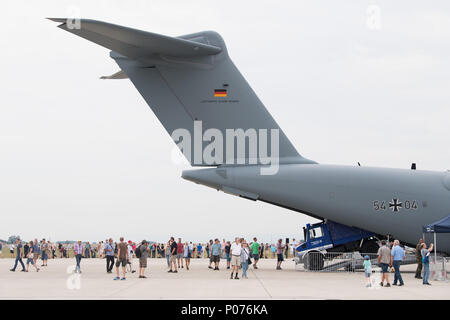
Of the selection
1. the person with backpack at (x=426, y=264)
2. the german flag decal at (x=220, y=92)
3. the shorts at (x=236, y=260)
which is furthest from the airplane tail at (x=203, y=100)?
the person with backpack at (x=426, y=264)

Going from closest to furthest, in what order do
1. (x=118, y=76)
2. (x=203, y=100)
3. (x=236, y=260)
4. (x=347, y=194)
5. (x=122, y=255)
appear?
(x=122, y=255)
(x=236, y=260)
(x=203, y=100)
(x=347, y=194)
(x=118, y=76)

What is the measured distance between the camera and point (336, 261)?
792 inches

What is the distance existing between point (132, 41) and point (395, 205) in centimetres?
958

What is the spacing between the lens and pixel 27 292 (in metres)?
12.3

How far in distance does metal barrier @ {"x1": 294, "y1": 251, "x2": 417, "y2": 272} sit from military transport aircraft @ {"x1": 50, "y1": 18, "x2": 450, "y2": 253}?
104 centimetres

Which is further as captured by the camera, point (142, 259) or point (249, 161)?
point (249, 161)

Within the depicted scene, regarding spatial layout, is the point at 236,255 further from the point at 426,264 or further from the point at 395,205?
the point at 395,205

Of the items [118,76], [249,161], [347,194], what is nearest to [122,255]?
[249,161]

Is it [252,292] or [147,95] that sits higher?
[147,95]

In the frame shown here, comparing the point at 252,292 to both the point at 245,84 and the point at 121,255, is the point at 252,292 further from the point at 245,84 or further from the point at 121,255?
the point at 245,84

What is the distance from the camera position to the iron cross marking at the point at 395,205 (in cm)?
1912
